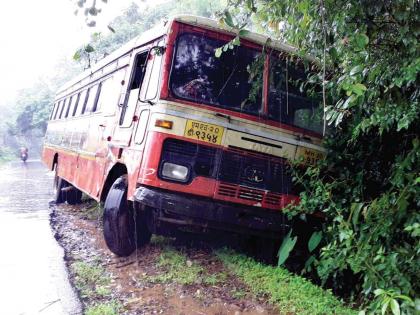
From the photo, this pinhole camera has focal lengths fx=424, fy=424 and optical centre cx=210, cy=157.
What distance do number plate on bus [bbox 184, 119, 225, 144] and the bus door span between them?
1.02 meters

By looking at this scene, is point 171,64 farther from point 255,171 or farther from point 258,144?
point 255,171

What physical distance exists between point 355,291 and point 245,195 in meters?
1.49

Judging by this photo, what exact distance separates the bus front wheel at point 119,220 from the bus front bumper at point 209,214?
0.50m

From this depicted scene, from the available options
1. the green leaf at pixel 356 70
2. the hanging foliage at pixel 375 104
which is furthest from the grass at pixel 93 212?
the green leaf at pixel 356 70

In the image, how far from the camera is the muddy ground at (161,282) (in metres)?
3.82

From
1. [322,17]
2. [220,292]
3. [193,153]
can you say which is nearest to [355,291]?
[220,292]

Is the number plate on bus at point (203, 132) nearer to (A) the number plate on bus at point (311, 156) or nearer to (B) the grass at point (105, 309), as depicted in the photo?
(A) the number plate on bus at point (311, 156)

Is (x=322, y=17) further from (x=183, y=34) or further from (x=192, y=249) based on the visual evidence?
(x=192, y=249)

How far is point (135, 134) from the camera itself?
4719 mm

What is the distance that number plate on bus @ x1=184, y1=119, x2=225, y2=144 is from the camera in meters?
4.25

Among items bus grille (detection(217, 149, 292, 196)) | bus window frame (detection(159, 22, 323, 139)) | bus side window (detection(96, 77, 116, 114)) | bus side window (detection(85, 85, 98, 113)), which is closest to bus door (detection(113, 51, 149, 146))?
bus side window (detection(96, 77, 116, 114))

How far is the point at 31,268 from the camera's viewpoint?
16.4 ft

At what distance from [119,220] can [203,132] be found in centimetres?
146

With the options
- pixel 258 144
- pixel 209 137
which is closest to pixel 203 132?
pixel 209 137
